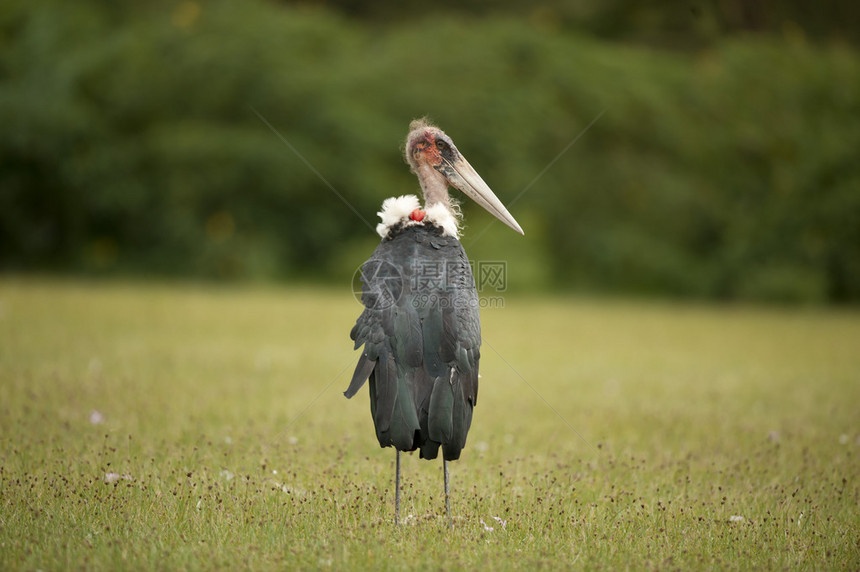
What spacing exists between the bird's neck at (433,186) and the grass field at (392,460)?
1780 mm

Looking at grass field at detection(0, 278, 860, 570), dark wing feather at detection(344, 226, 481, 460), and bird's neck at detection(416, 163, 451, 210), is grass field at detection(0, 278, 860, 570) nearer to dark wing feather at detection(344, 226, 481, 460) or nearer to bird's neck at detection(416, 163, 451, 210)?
dark wing feather at detection(344, 226, 481, 460)

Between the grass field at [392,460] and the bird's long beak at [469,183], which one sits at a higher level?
the bird's long beak at [469,183]

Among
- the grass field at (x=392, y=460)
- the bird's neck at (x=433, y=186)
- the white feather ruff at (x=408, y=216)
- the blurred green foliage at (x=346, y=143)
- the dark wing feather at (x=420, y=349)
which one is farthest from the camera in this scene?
the blurred green foliage at (x=346, y=143)

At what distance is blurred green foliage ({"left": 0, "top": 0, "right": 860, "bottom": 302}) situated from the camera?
62.1 ft

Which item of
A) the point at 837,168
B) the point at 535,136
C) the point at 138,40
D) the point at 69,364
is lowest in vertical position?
the point at 69,364

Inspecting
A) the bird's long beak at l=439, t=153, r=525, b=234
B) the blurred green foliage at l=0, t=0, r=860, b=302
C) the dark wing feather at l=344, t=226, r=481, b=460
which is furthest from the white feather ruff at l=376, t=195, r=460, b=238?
the blurred green foliage at l=0, t=0, r=860, b=302

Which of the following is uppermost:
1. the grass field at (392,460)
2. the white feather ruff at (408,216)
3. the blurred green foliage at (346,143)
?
the blurred green foliage at (346,143)

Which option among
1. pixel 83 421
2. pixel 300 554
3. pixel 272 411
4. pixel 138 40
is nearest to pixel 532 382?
pixel 272 411

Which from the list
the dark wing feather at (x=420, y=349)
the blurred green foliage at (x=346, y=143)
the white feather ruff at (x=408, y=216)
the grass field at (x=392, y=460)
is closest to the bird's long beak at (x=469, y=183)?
the white feather ruff at (x=408, y=216)

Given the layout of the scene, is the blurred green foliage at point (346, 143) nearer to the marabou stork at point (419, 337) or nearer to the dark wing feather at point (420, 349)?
the marabou stork at point (419, 337)

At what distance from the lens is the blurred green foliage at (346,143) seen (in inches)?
746

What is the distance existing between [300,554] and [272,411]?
3.20 m

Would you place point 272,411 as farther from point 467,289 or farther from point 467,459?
point 467,289

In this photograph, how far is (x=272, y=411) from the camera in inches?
267
